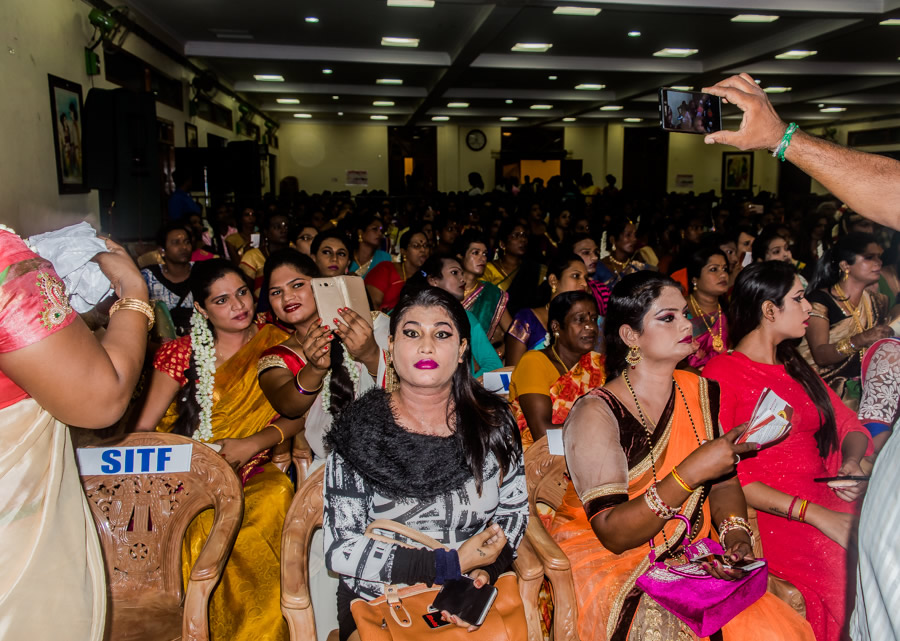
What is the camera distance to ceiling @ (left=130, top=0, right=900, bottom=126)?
771 centimetres

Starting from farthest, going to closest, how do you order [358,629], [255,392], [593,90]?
[593,90] → [255,392] → [358,629]

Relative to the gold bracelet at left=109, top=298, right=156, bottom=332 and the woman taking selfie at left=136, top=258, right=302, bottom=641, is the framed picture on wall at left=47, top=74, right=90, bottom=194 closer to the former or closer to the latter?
the woman taking selfie at left=136, top=258, right=302, bottom=641

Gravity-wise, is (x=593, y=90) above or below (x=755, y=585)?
above

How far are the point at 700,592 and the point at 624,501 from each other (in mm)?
256

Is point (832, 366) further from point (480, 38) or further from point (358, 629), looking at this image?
point (480, 38)

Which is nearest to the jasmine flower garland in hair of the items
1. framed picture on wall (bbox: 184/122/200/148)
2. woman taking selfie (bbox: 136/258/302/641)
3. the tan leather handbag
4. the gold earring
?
woman taking selfie (bbox: 136/258/302/641)

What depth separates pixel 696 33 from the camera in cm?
917

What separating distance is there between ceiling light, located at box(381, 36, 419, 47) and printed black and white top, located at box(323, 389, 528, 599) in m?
9.01

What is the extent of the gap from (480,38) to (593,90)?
21.2 ft

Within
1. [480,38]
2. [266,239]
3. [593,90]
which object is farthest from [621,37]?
[266,239]

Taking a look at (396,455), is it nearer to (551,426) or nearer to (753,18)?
(551,426)

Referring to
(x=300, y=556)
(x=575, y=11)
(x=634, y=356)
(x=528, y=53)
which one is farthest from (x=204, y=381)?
(x=528, y=53)

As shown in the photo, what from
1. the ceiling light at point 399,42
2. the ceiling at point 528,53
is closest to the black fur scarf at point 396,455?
the ceiling at point 528,53

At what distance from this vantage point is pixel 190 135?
9.59m
